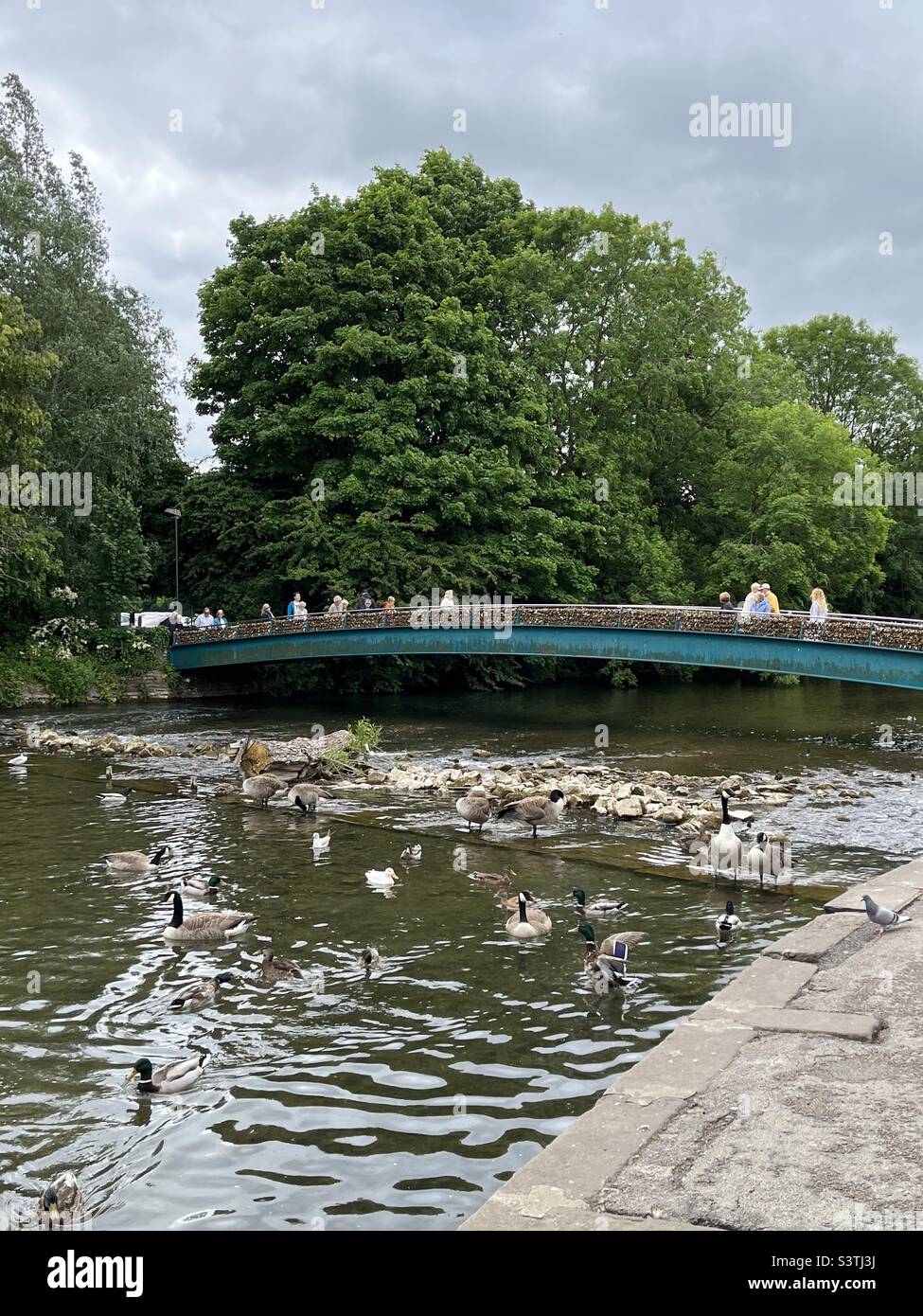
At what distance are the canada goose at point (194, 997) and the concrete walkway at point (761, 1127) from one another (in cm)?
404

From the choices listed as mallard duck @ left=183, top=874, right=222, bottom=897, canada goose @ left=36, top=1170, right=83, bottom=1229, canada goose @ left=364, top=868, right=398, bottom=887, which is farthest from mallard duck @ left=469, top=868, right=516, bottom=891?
canada goose @ left=36, top=1170, right=83, bottom=1229

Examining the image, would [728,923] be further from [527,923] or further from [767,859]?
[767,859]

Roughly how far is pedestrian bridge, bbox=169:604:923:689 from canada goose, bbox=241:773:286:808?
514 inches

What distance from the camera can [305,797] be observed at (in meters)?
19.1

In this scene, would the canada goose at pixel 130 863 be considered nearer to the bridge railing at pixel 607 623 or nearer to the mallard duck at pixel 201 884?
the mallard duck at pixel 201 884

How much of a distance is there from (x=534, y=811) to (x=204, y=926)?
6529mm

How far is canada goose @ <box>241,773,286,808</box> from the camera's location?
19.9 meters

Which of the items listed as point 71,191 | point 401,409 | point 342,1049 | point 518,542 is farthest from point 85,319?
point 342,1049

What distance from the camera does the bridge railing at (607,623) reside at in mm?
26141

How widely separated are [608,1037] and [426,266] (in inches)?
1484

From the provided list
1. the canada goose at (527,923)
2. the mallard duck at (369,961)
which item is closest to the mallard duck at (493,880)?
the canada goose at (527,923)

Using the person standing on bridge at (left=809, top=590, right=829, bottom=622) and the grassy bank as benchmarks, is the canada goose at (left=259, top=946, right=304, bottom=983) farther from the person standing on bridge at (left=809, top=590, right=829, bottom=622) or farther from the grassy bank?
the grassy bank
